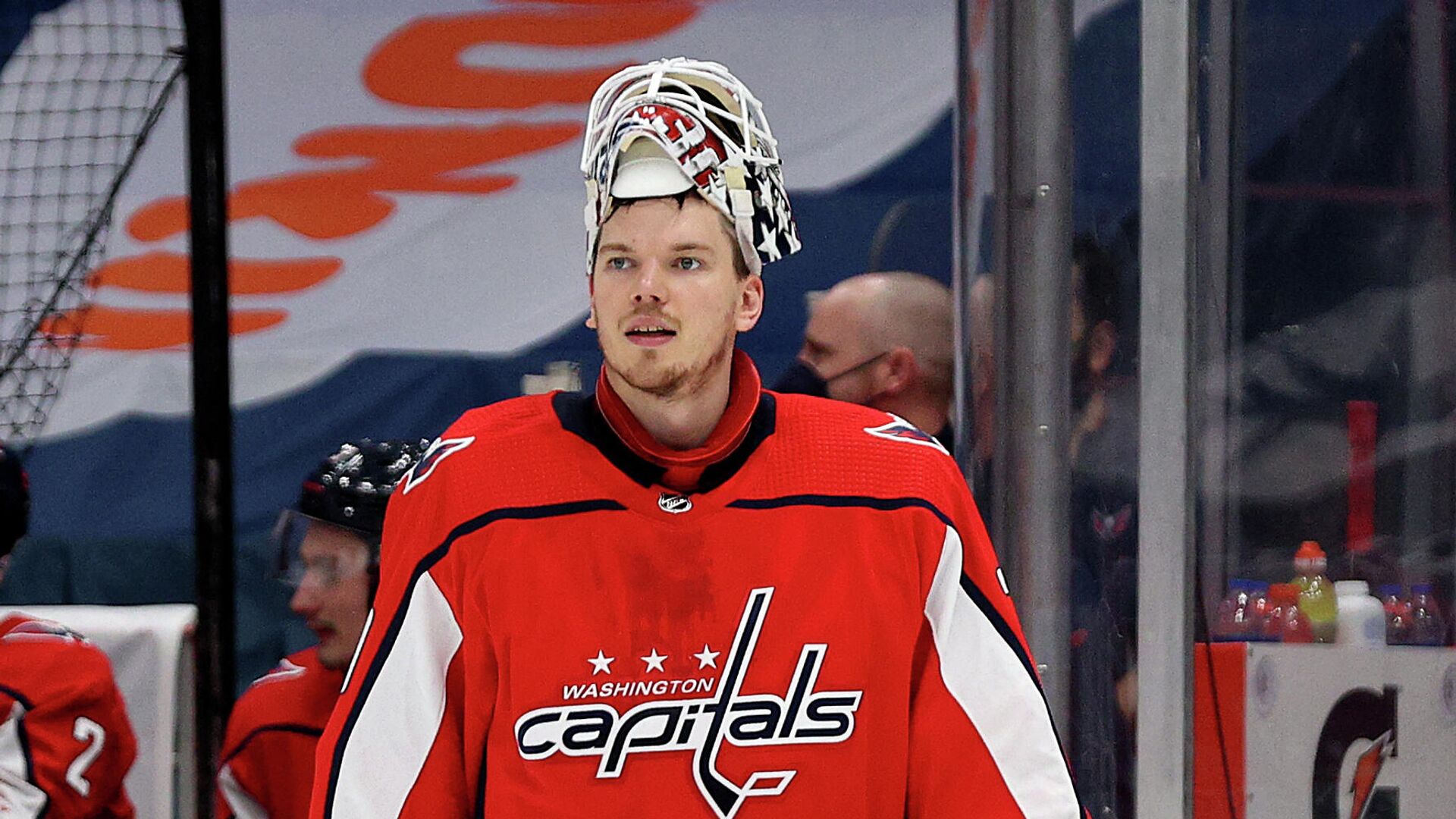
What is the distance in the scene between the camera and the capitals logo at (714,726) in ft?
4.15

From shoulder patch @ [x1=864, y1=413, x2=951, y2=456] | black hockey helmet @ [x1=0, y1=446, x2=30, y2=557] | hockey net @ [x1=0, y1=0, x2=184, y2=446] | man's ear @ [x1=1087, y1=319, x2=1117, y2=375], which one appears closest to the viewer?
shoulder patch @ [x1=864, y1=413, x2=951, y2=456]

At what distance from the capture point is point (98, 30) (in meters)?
4.75

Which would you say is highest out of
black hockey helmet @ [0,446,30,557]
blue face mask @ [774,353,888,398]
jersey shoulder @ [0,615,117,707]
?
blue face mask @ [774,353,888,398]

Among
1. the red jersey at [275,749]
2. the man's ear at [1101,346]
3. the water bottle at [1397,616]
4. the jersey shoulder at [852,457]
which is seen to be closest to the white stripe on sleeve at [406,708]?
the jersey shoulder at [852,457]

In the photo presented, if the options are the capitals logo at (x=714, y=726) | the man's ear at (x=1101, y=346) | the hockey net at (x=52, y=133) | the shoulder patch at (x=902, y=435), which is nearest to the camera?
the capitals logo at (x=714, y=726)

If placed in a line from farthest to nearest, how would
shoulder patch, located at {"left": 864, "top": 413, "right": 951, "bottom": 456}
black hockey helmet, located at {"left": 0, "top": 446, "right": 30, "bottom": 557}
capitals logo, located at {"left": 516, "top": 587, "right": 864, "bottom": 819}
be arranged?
1. black hockey helmet, located at {"left": 0, "top": 446, "right": 30, "bottom": 557}
2. shoulder patch, located at {"left": 864, "top": 413, "right": 951, "bottom": 456}
3. capitals logo, located at {"left": 516, "top": 587, "right": 864, "bottom": 819}

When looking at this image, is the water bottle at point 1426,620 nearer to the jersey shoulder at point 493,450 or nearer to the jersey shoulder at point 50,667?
the jersey shoulder at point 493,450

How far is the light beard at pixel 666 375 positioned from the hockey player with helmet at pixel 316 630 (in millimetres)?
1280

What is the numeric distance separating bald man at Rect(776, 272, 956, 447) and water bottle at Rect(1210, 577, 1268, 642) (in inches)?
36.9

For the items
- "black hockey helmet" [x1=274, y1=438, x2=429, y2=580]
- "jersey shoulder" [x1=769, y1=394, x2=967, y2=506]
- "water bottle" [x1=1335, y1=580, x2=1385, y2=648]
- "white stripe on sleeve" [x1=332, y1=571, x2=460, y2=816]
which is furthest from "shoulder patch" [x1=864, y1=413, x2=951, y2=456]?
"black hockey helmet" [x1=274, y1=438, x2=429, y2=580]

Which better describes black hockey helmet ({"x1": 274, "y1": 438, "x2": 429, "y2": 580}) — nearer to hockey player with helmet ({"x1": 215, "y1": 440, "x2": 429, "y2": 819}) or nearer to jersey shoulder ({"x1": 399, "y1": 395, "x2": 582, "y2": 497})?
hockey player with helmet ({"x1": 215, "y1": 440, "x2": 429, "y2": 819})

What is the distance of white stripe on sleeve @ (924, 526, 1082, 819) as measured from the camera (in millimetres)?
1303

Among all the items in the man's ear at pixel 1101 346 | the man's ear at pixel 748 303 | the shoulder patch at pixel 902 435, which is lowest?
the man's ear at pixel 1101 346

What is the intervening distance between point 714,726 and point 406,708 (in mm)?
225
